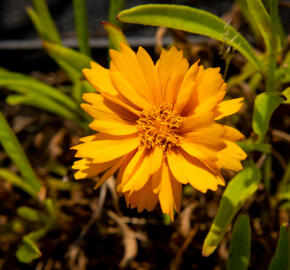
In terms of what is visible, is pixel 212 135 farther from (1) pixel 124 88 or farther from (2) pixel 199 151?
(1) pixel 124 88

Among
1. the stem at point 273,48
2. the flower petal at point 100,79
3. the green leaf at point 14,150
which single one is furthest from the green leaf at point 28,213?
the stem at point 273,48

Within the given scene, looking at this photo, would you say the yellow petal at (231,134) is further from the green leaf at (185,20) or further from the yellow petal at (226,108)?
the green leaf at (185,20)

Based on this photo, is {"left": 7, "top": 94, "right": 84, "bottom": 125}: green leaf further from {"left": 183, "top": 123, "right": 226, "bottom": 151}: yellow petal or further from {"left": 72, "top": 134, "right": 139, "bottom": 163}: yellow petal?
{"left": 183, "top": 123, "right": 226, "bottom": 151}: yellow petal

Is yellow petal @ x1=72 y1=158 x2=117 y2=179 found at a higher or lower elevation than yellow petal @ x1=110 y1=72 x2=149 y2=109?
lower

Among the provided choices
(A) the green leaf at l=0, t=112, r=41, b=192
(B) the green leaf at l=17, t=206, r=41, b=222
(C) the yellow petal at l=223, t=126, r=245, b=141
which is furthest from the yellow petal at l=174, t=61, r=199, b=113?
(B) the green leaf at l=17, t=206, r=41, b=222

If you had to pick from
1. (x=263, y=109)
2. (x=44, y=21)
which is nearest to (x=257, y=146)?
(x=263, y=109)

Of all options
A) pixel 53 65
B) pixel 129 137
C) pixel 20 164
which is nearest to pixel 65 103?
pixel 20 164

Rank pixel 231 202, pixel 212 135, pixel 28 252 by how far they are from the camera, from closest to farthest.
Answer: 1. pixel 212 135
2. pixel 231 202
3. pixel 28 252

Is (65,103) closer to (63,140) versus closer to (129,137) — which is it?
(63,140)
